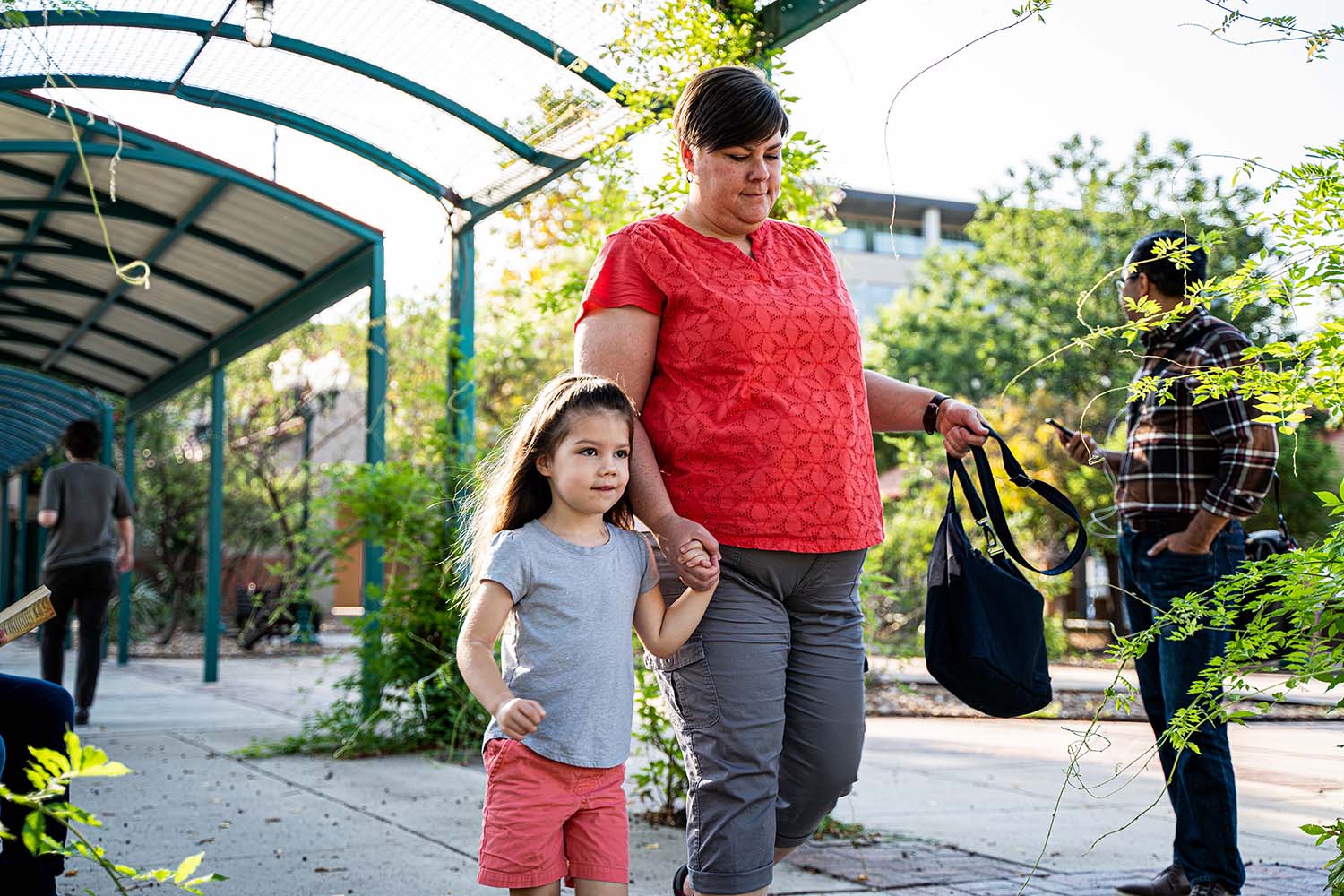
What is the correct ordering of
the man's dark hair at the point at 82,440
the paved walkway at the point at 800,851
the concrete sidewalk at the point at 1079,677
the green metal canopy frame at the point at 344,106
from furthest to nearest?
the concrete sidewalk at the point at 1079,677, the man's dark hair at the point at 82,440, the green metal canopy frame at the point at 344,106, the paved walkway at the point at 800,851

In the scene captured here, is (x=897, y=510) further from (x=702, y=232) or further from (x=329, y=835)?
(x=702, y=232)

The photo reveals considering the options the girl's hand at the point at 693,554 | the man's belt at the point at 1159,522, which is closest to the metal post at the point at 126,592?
the man's belt at the point at 1159,522

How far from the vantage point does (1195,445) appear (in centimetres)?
381

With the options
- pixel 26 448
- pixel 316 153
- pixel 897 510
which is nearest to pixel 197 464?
pixel 26 448

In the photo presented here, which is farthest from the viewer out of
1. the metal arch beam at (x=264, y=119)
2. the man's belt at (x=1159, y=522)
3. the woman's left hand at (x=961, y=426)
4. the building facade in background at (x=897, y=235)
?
the building facade in background at (x=897, y=235)

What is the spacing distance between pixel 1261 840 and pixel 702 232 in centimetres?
352

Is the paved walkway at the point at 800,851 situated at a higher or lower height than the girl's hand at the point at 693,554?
lower

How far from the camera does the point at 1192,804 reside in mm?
3668

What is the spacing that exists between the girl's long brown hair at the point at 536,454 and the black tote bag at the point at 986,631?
0.72 metres

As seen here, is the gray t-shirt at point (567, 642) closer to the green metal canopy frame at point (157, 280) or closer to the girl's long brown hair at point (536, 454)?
the girl's long brown hair at point (536, 454)

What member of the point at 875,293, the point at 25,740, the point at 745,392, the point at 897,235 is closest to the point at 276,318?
the point at 25,740

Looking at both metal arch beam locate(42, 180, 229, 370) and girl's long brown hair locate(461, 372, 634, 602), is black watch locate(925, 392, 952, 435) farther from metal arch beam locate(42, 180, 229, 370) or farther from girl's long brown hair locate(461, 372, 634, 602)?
metal arch beam locate(42, 180, 229, 370)

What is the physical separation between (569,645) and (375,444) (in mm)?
4690

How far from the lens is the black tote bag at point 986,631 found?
9.05 ft
